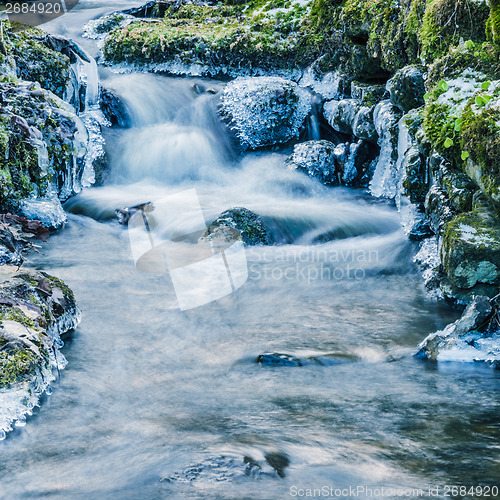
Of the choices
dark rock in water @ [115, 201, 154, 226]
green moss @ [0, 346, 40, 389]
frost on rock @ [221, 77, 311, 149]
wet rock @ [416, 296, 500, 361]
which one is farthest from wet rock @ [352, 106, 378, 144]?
green moss @ [0, 346, 40, 389]

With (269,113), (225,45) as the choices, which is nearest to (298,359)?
(269,113)

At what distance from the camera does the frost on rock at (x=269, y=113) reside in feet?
36.0

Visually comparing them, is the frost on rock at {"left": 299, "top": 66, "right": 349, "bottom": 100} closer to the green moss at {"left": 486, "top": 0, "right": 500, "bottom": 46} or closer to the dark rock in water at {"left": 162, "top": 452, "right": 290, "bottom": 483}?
the green moss at {"left": 486, "top": 0, "right": 500, "bottom": 46}

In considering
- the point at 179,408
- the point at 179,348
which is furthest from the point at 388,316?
the point at 179,408

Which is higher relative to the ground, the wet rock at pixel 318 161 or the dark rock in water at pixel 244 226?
the wet rock at pixel 318 161

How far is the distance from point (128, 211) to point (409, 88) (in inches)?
185

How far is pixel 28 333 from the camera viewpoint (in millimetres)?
4129

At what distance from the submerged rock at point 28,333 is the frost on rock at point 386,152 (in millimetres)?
5583

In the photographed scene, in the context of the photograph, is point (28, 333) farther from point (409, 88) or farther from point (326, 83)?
point (326, 83)

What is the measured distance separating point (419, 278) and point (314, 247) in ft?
5.68

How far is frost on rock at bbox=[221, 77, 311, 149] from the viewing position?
11.0 m

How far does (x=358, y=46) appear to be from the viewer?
10.5 metres

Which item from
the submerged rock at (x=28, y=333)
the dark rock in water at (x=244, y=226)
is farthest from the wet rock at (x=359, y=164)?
the submerged rock at (x=28, y=333)

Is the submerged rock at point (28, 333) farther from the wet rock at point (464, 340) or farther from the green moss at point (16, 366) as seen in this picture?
the wet rock at point (464, 340)
